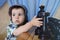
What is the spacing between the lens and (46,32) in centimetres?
105

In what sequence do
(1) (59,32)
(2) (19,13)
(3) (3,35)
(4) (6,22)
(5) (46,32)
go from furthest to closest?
1. (4) (6,22)
2. (3) (3,35)
3. (2) (19,13)
4. (1) (59,32)
5. (5) (46,32)

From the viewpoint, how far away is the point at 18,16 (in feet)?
4.20

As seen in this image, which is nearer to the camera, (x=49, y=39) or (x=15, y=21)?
(x=49, y=39)

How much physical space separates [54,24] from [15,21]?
30 centimetres

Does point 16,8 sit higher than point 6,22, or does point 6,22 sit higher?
point 16,8

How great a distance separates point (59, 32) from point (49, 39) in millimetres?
156

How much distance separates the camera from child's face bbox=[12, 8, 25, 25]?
1.27 meters

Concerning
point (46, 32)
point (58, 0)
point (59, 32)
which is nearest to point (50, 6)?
point (58, 0)

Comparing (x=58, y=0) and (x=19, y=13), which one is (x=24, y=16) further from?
(x=58, y=0)

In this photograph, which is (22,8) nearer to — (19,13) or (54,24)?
(19,13)

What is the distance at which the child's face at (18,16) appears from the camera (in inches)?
50.1

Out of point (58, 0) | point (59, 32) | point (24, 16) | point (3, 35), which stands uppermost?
point (58, 0)

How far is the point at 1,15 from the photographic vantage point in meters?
1.87

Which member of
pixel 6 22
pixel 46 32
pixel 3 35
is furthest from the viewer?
pixel 6 22
